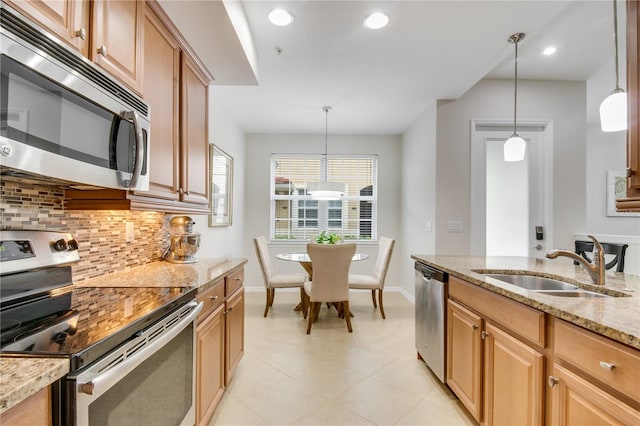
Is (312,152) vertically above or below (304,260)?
above

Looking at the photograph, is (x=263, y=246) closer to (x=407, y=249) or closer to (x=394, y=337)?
(x=394, y=337)

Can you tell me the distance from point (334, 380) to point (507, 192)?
292 cm

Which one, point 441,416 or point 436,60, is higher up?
point 436,60

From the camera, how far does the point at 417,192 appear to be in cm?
423

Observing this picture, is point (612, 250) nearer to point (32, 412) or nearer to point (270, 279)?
point (270, 279)

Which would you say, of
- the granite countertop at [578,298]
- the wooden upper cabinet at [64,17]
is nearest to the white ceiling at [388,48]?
the wooden upper cabinet at [64,17]

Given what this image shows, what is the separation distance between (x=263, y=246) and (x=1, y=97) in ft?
10.3

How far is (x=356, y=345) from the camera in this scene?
285 centimetres

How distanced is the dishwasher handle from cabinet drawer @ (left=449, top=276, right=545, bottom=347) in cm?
11

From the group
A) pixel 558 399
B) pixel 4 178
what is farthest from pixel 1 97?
pixel 558 399

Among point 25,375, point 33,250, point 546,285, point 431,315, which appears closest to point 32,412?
point 25,375

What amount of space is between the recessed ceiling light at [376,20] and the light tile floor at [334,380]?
103 inches

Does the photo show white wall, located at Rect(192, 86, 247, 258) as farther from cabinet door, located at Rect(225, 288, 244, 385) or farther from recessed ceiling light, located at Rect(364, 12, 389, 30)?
recessed ceiling light, located at Rect(364, 12, 389, 30)

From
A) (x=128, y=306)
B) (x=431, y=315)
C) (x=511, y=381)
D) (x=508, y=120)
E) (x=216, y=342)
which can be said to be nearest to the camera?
(x=128, y=306)
